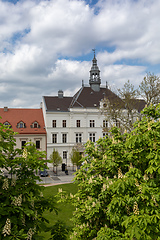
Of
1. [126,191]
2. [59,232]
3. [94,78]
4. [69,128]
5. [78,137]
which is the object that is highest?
[94,78]

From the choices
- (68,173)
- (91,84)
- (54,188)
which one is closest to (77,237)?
(54,188)

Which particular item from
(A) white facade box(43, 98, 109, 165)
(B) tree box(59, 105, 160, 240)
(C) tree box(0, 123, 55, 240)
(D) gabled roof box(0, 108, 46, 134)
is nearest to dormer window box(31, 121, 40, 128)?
(D) gabled roof box(0, 108, 46, 134)

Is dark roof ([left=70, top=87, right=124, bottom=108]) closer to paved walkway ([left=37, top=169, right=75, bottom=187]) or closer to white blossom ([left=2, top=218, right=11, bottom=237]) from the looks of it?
paved walkway ([left=37, top=169, right=75, bottom=187])

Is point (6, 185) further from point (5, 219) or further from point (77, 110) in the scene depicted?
point (77, 110)

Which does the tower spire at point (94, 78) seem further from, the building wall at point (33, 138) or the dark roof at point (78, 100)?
the building wall at point (33, 138)

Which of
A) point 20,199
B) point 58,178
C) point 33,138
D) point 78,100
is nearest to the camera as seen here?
point 20,199

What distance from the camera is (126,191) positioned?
6.57m

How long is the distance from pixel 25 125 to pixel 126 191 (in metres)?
39.2

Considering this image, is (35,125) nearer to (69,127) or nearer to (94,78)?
(69,127)

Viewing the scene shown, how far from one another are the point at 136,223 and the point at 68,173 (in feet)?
114

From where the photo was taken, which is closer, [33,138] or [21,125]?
[33,138]

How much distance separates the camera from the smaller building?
42222 mm

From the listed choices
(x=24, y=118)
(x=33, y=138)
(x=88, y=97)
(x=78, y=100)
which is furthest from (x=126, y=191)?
(x=88, y=97)

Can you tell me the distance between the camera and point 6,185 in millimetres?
5484
